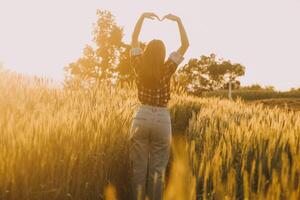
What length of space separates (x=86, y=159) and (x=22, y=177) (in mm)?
765

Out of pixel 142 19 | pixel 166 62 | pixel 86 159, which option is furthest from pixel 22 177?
pixel 142 19

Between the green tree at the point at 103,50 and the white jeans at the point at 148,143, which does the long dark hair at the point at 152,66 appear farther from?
the green tree at the point at 103,50

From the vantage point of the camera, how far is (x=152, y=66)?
435 centimetres

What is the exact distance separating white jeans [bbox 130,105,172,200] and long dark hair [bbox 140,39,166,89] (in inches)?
11.1

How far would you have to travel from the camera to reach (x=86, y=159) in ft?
11.7

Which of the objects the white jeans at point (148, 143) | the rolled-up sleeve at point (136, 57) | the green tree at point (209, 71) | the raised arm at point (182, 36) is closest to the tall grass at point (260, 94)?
the green tree at point (209, 71)

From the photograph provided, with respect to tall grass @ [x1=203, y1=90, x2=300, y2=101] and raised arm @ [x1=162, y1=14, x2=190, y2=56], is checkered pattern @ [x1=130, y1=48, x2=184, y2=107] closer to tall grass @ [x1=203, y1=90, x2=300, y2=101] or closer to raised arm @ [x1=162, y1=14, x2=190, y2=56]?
raised arm @ [x1=162, y1=14, x2=190, y2=56]

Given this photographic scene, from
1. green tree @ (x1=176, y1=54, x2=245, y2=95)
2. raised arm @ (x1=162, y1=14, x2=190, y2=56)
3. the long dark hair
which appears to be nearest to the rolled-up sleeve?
the long dark hair

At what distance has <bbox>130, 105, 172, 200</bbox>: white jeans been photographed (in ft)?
13.9

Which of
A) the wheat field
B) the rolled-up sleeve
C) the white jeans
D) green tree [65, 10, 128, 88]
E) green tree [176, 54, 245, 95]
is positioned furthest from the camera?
green tree [176, 54, 245, 95]

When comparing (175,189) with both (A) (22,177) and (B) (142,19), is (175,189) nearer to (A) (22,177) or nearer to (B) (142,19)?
(A) (22,177)

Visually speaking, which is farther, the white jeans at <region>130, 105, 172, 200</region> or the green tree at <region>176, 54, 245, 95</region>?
the green tree at <region>176, 54, 245, 95</region>

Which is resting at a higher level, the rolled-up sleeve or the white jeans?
the rolled-up sleeve

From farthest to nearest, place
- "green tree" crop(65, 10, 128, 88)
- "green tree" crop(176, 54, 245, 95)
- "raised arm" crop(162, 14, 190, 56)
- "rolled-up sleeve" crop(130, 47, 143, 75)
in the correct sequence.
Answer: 1. "green tree" crop(176, 54, 245, 95)
2. "green tree" crop(65, 10, 128, 88)
3. "raised arm" crop(162, 14, 190, 56)
4. "rolled-up sleeve" crop(130, 47, 143, 75)
